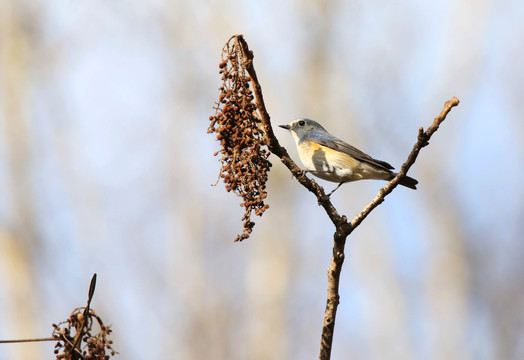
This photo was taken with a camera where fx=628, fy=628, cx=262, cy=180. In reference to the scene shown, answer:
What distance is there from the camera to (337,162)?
5.88 metres

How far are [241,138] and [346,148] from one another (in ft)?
11.1

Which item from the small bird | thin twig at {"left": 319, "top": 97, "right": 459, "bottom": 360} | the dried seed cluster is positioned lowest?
the dried seed cluster

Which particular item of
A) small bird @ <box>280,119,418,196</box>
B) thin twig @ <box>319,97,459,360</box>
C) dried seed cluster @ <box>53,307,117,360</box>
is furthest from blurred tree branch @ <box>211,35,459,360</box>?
small bird @ <box>280,119,418,196</box>

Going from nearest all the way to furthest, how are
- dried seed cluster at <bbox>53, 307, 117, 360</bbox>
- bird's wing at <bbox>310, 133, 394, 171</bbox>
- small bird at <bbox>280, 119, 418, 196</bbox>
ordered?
1. dried seed cluster at <bbox>53, 307, 117, 360</bbox>
2. small bird at <bbox>280, 119, 418, 196</bbox>
3. bird's wing at <bbox>310, 133, 394, 171</bbox>

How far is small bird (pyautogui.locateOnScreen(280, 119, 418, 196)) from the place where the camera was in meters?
5.81

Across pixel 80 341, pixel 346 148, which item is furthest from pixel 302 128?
pixel 80 341

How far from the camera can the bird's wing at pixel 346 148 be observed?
5.97 m

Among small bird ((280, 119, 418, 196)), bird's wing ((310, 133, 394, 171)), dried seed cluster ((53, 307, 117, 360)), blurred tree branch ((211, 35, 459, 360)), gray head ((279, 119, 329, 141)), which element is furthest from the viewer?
gray head ((279, 119, 329, 141))

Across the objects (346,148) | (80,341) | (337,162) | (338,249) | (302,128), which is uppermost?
(302,128)

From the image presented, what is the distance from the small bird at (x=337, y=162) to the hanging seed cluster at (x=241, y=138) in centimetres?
281

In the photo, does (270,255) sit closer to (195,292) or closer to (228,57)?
(195,292)

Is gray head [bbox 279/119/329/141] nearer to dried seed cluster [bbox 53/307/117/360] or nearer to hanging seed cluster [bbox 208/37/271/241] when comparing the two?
hanging seed cluster [bbox 208/37/271/241]

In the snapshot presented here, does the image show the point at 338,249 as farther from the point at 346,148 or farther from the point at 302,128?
the point at 302,128

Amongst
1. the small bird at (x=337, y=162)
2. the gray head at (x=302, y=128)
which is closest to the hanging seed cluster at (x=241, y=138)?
the small bird at (x=337, y=162)
